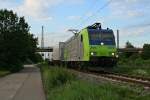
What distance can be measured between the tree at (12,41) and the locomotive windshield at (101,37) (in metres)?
28.1

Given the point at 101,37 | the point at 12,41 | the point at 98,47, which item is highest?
the point at 12,41

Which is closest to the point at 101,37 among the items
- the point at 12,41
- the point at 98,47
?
the point at 98,47

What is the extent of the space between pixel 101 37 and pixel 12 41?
1240 inches

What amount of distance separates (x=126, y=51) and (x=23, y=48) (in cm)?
7726

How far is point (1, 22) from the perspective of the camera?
67.1 m

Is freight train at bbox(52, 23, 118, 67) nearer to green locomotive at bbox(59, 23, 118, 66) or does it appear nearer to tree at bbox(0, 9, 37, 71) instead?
green locomotive at bbox(59, 23, 118, 66)

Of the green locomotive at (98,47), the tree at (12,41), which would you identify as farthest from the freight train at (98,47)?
the tree at (12,41)

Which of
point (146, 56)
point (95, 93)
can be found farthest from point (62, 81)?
point (146, 56)

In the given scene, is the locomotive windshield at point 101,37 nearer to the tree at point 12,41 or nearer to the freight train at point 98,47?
the freight train at point 98,47

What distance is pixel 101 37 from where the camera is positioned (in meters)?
34.2

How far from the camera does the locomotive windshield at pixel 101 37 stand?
33.9m

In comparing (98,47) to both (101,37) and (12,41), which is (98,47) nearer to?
(101,37)

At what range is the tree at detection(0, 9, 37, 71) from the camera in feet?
207

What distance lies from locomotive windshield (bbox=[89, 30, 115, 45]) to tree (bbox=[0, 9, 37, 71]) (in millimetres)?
28143
